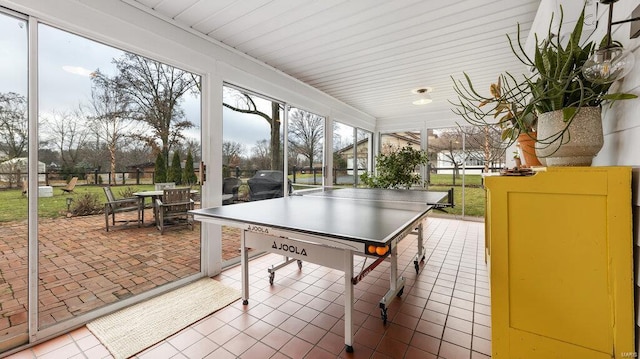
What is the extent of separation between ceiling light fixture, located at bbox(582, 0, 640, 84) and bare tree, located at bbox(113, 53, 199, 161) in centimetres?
318

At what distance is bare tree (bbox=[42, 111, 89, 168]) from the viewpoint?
201 centimetres

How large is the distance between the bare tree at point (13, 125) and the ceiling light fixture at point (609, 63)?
3306mm

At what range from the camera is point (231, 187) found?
3373 millimetres

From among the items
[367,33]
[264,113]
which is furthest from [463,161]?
[264,113]

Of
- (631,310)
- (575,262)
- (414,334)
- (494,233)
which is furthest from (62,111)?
(631,310)

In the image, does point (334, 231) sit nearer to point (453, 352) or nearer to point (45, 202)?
point (453, 352)

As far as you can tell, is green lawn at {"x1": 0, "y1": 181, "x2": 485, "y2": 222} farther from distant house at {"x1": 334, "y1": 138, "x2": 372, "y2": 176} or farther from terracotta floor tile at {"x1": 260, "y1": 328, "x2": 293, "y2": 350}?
distant house at {"x1": 334, "y1": 138, "x2": 372, "y2": 176}

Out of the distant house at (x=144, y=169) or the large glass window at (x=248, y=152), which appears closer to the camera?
the distant house at (x=144, y=169)

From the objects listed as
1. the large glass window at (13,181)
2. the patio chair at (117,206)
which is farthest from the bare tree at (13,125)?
the patio chair at (117,206)

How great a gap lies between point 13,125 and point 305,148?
139 inches

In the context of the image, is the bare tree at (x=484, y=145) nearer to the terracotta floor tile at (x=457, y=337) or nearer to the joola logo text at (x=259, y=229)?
the terracotta floor tile at (x=457, y=337)

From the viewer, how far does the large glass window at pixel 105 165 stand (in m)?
2.02

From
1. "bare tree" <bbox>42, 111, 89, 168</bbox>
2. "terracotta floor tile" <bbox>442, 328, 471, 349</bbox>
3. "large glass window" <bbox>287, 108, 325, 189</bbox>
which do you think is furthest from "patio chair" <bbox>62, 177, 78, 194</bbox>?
"terracotta floor tile" <bbox>442, 328, 471, 349</bbox>

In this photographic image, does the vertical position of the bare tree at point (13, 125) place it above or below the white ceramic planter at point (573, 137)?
above
